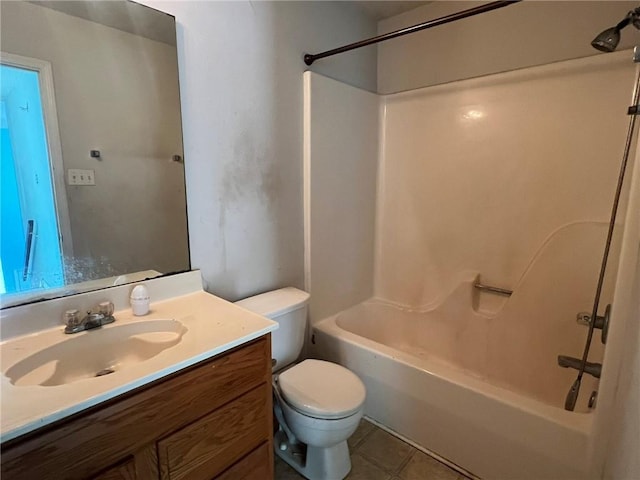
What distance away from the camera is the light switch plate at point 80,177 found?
115cm

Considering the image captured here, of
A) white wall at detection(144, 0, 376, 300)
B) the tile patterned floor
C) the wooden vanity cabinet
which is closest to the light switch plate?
white wall at detection(144, 0, 376, 300)

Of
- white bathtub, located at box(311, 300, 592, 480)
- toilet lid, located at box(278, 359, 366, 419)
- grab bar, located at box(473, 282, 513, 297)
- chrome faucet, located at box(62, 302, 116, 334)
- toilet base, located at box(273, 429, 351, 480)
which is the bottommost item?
toilet base, located at box(273, 429, 351, 480)

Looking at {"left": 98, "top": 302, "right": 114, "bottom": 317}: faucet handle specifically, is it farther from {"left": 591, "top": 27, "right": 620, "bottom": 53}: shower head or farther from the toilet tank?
{"left": 591, "top": 27, "right": 620, "bottom": 53}: shower head

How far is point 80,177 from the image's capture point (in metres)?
1.17

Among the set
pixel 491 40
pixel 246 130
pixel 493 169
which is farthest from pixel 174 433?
pixel 491 40

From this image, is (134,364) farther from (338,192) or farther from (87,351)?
(338,192)

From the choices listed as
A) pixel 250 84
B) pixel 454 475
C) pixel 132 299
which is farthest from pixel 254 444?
pixel 250 84

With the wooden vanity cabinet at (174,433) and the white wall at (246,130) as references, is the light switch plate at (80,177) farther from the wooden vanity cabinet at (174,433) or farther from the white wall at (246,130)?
the wooden vanity cabinet at (174,433)

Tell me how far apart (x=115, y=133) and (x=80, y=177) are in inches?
7.9

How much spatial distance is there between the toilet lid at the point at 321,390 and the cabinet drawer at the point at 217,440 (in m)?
0.21

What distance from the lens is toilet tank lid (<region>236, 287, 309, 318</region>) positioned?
5.06 feet

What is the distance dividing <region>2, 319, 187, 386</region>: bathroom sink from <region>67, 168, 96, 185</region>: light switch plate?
1.61 ft

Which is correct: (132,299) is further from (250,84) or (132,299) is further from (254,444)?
(250,84)

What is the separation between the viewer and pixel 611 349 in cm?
115
